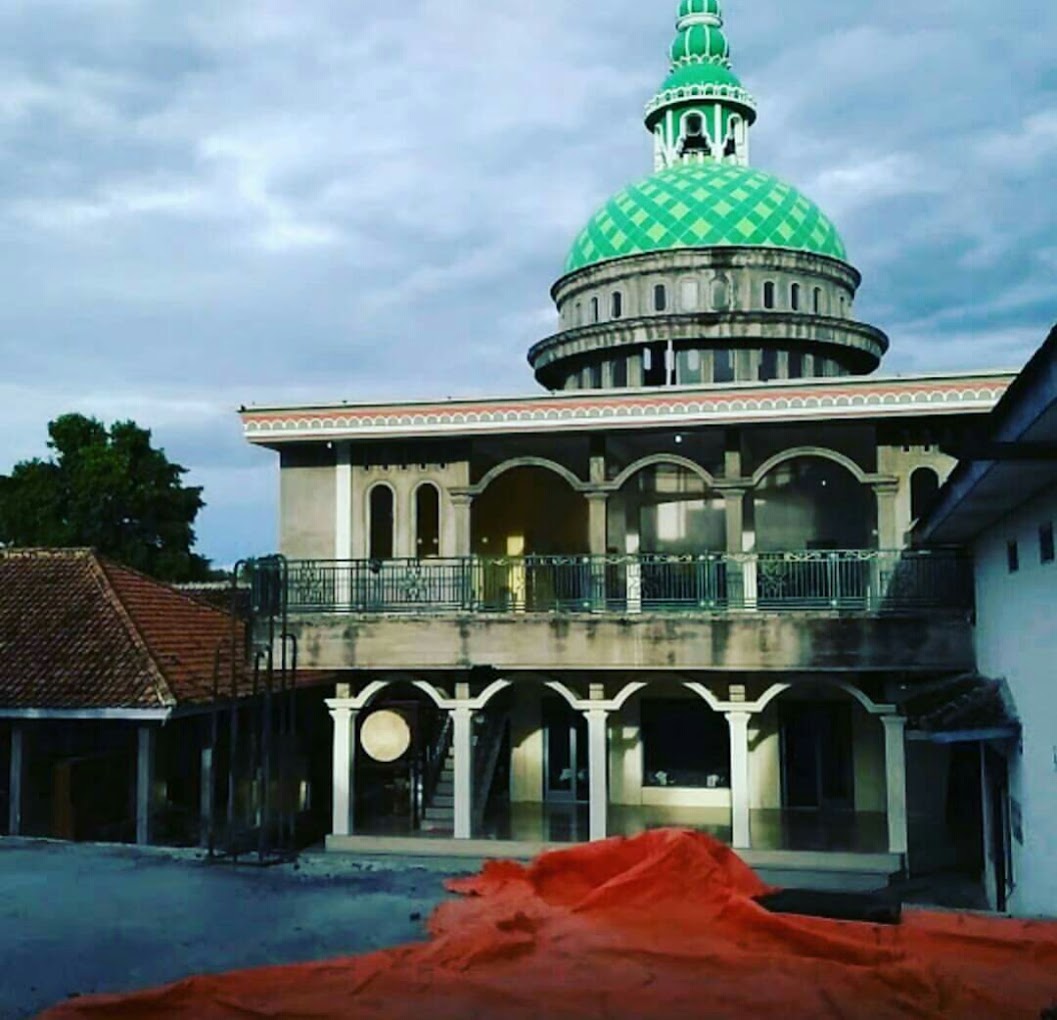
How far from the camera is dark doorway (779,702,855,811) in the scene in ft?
62.8

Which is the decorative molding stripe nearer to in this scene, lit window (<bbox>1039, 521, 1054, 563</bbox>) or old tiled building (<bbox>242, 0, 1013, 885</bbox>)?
old tiled building (<bbox>242, 0, 1013, 885</bbox>)

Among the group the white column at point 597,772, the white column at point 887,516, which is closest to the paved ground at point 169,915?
the white column at point 597,772

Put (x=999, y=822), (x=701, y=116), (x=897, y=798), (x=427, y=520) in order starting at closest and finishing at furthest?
(x=999, y=822) < (x=897, y=798) < (x=427, y=520) < (x=701, y=116)

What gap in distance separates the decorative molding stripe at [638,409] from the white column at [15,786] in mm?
5065

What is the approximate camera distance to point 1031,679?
1050 cm

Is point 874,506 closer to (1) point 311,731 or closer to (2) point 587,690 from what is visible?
(2) point 587,690

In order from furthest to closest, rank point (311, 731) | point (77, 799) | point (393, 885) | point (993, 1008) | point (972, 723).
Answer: point (311, 731) < point (77, 799) < point (972, 723) < point (393, 885) < point (993, 1008)

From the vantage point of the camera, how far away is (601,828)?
1627 cm

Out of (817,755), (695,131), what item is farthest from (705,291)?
(817,755)

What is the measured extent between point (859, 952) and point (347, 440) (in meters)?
12.4

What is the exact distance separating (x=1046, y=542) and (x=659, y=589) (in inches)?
293

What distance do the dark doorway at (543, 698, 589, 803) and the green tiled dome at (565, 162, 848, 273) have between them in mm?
9143

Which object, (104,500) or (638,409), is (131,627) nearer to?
(638,409)

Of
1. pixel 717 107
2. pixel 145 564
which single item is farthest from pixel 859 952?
pixel 145 564
